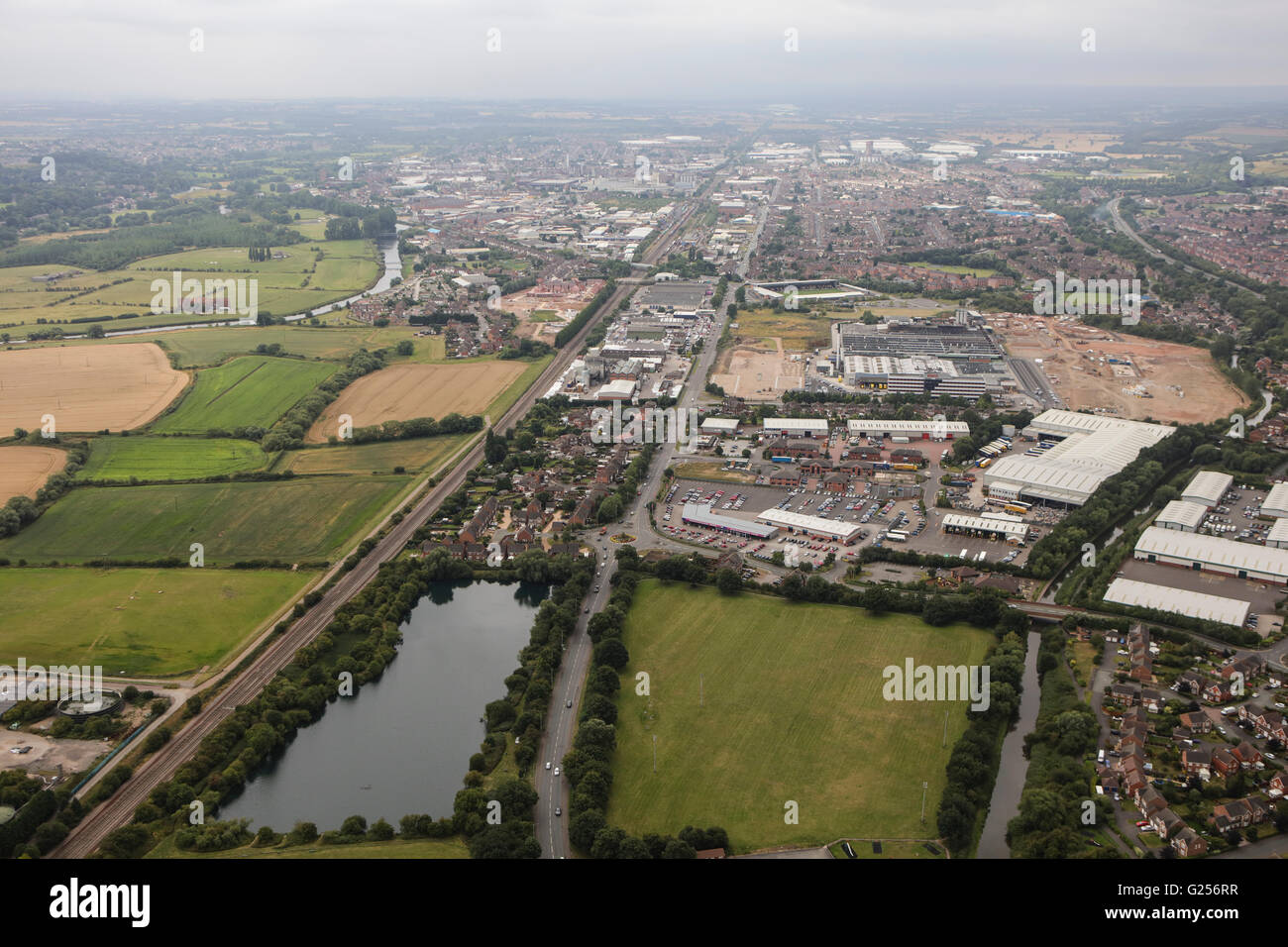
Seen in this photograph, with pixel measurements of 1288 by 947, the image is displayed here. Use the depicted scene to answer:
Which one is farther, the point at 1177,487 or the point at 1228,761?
the point at 1177,487

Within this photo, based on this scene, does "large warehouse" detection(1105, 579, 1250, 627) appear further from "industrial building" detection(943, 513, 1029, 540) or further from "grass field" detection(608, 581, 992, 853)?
"grass field" detection(608, 581, 992, 853)

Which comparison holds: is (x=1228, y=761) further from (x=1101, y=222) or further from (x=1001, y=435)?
(x=1101, y=222)

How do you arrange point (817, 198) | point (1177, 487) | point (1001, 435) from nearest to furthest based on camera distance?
point (1177, 487), point (1001, 435), point (817, 198)

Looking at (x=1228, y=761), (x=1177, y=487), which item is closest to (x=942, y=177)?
(x=1177, y=487)

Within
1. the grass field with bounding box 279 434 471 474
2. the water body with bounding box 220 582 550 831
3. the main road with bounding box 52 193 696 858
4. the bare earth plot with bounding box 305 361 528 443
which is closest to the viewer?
the main road with bounding box 52 193 696 858

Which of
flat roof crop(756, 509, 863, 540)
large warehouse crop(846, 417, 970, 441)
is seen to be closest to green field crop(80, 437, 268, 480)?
flat roof crop(756, 509, 863, 540)

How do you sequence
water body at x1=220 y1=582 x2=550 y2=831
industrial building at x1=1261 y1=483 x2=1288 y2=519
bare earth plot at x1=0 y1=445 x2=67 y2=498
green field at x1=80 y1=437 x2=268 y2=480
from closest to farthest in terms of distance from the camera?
water body at x1=220 y1=582 x2=550 y2=831, industrial building at x1=1261 y1=483 x2=1288 y2=519, bare earth plot at x1=0 y1=445 x2=67 y2=498, green field at x1=80 y1=437 x2=268 y2=480

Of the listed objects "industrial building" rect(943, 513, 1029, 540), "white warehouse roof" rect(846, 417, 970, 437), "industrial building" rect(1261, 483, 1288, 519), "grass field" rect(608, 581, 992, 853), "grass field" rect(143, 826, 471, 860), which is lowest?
"grass field" rect(143, 826, 471, 860)
